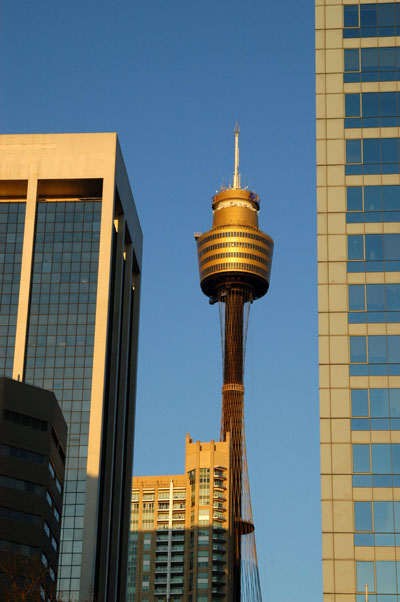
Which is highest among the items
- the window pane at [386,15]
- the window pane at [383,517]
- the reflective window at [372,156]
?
the window pane at [386,15]

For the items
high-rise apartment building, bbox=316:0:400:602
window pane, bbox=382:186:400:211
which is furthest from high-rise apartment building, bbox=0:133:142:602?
window pane, bbox=382:186:400:211

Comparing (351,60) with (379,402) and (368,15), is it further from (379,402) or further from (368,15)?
(379,402)

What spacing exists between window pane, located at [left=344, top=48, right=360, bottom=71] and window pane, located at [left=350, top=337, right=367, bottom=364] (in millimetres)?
20717

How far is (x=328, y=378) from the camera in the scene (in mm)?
75938

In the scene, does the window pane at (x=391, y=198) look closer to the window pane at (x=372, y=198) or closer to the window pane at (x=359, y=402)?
the window pane at (x=372, y=198)

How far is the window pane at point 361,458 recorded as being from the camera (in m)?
73.1

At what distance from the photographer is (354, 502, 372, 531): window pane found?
7150 centimetres

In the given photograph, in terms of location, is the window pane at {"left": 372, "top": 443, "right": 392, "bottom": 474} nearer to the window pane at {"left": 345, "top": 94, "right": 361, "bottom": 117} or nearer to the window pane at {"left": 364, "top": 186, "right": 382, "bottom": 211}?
the window pane at {"left": 364, "top": 186, "right": 382, "bottom": 211}

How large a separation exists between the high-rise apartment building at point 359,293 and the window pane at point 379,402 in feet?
0.21

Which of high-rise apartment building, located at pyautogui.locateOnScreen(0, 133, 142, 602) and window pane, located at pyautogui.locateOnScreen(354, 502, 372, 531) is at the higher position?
high-rise apartment building, located at pyautogui.locateOnScreen(0, 133, 142, 602)

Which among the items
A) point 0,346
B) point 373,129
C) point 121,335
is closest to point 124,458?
point 121,335

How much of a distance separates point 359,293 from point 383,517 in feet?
49.7

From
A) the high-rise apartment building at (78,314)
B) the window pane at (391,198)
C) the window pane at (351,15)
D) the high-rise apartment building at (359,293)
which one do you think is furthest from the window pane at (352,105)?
the high-rise apartment building at (78,314)

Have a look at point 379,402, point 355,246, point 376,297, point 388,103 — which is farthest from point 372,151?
point 379,402
